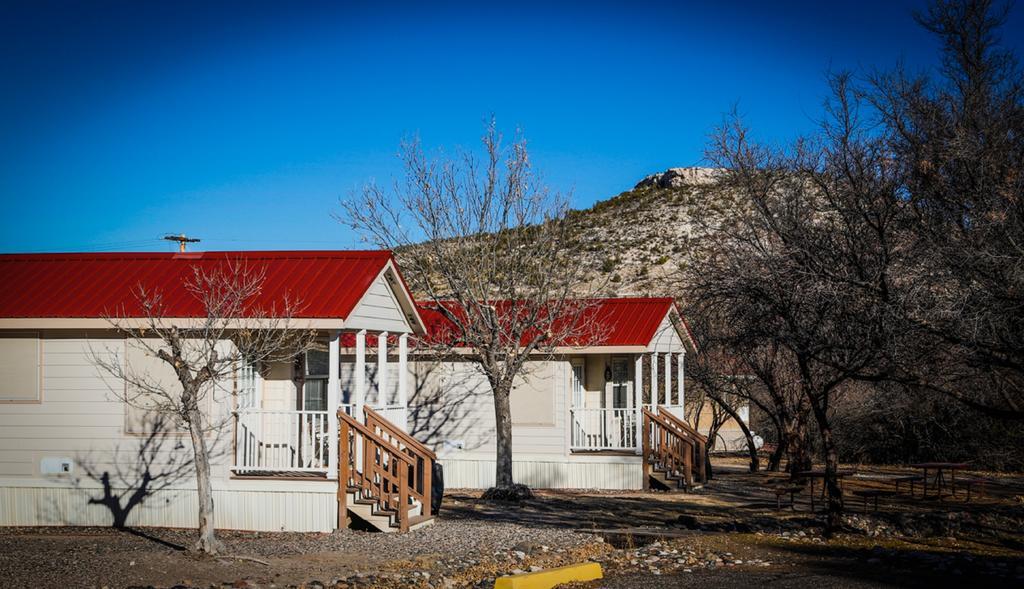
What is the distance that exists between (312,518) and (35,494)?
408 cm

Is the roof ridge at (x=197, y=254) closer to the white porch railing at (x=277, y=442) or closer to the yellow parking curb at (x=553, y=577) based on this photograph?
the white porch railing at (x=277, y=442)

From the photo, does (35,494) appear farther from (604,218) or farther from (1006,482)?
(604,218)

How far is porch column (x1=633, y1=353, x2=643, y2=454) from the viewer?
22.7m

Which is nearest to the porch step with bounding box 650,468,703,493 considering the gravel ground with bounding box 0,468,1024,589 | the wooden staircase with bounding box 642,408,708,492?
the wooden staircase with bounding box 642,408,708,492

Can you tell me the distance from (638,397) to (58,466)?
501 inches

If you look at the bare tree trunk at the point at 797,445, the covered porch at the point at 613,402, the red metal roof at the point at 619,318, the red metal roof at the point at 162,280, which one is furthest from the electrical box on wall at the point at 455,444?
the red metal roof at the point at 162,280

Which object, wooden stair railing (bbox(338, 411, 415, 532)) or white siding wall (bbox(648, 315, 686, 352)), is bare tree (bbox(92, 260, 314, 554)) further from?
white siding wall (bbox(648, 315, 686, 352))

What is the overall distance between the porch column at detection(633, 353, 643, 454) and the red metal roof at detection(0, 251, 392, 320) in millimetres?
8888

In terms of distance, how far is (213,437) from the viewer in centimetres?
1462

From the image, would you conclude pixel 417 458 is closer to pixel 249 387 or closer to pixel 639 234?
pixel 249 387

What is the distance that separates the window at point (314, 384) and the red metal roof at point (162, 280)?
1.87m

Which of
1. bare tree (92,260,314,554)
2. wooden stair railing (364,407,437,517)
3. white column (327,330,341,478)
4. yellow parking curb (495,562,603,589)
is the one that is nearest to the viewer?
yellow parking curb (495,562,603,589)

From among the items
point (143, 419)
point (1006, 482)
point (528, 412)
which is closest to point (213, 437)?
point (143, 419)

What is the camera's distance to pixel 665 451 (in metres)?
22.7
